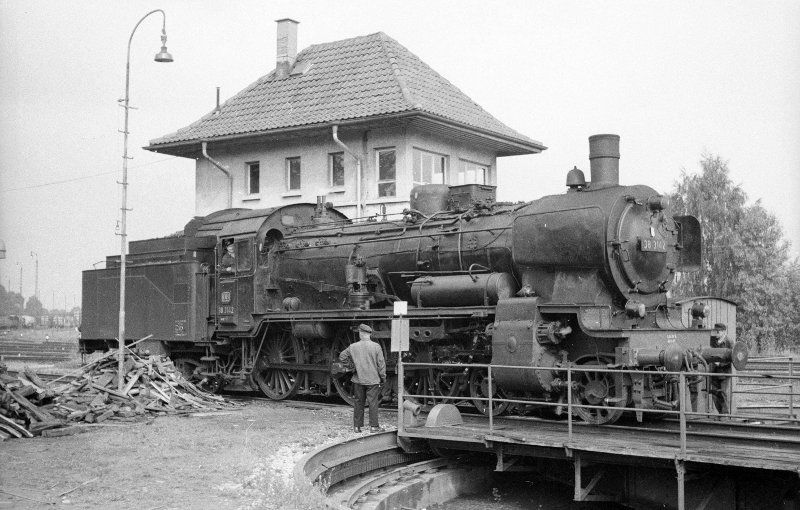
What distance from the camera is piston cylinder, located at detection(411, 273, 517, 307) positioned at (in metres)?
14.0

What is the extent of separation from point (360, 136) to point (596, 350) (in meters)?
13.6

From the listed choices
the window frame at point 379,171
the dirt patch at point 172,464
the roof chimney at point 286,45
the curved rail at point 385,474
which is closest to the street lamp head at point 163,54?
the dirt patch at point 172,464

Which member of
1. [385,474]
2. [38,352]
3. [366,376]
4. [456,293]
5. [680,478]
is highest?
[456,293]

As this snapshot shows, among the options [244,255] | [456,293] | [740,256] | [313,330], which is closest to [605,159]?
[456,293]

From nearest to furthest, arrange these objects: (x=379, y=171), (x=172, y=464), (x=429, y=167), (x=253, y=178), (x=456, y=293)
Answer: (x=172, y=464), (x=456, y=293), (x=379, y=171), (x=429, y=167), (x=253, y=178)

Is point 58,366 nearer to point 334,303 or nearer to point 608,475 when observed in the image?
point 334,303

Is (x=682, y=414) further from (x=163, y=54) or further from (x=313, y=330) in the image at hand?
(x=163, y=54)

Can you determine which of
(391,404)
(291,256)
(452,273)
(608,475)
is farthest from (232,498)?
(291,256)

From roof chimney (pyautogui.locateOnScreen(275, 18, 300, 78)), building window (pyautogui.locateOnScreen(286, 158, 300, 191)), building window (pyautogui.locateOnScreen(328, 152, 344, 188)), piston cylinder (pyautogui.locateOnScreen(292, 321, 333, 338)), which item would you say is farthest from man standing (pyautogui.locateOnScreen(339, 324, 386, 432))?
roof chimney (pyautogui.locateOnScreen(275, 18, 300, 78))

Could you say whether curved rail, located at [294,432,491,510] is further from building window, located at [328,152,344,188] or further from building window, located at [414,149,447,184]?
building window, located at [328,152,344,188]

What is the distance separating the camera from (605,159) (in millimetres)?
13578

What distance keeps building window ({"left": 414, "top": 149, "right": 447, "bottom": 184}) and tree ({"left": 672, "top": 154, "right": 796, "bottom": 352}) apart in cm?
1683

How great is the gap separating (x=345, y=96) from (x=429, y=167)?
10.8 ft

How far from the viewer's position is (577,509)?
12602 millimetres
